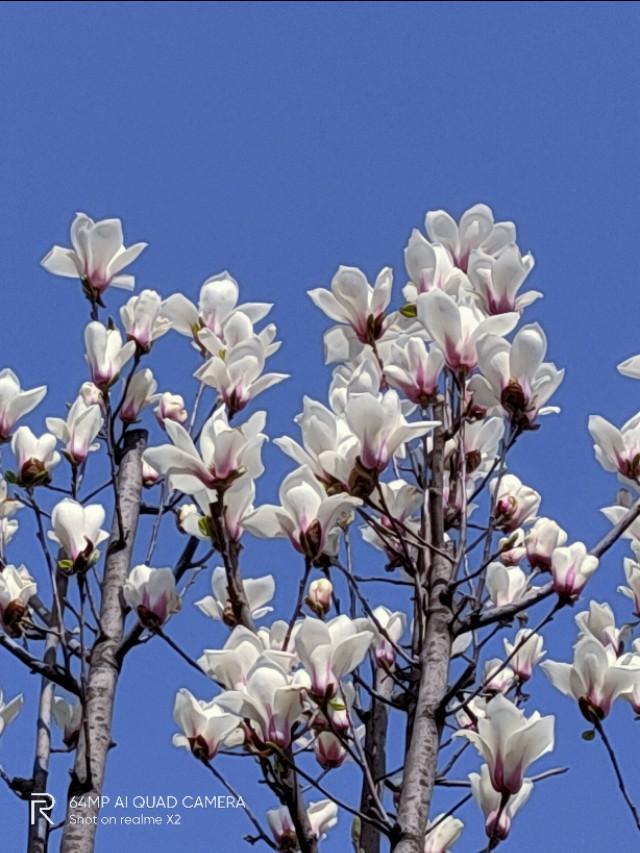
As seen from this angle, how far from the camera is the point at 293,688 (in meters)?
1.67

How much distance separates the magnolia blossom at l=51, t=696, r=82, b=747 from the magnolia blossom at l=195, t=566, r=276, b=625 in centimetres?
61

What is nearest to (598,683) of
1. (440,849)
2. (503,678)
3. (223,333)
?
(440,849)

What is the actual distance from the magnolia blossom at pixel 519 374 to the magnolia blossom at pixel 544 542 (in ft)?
0.67

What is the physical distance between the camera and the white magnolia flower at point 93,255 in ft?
8.38

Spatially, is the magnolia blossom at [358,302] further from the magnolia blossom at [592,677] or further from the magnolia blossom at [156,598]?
the magnolia blossom at [592,677]

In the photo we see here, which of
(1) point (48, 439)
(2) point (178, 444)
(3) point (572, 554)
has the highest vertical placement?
(1) point (48, 439)

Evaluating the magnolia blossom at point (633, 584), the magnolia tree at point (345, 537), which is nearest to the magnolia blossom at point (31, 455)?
the magnolia tree at point (345, 537)

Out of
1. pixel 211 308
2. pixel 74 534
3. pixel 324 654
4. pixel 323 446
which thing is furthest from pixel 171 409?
pixel 324 654

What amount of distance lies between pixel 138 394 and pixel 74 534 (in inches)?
23.5

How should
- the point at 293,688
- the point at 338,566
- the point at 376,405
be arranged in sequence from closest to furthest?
the point at 293,688 < the point at 376,405 < the point at 338,566

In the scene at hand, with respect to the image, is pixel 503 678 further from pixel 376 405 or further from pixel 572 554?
pixel 376 405

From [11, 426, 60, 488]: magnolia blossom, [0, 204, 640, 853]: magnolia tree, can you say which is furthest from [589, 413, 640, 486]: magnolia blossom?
[11, 426, 60, 488]: magnolia blossom

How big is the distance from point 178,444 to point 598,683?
2.39 ft

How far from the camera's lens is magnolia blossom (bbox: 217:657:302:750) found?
5.47 feet
